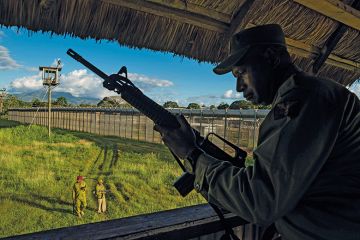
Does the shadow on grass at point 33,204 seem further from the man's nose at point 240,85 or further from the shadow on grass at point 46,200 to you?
the man's nose at point 240,85

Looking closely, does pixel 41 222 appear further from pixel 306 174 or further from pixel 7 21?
pixel 306 174

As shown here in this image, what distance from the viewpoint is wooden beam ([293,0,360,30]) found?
1.78 metres

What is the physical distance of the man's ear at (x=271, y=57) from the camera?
0.77 metres

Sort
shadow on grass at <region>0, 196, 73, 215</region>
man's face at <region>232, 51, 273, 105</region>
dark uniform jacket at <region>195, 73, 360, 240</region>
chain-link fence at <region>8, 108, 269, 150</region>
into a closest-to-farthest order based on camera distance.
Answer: dark uniform jacket at <region>195, 73, 360, 240</region> → man's face at <region>232, 51, 273, 105</region> → chain-link fence at <region>8, 108, 269, 150</region> → shadow on grass at <region>0, 196, 73, 215</region>

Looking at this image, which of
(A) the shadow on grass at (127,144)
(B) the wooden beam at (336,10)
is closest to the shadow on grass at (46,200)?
(A) the shadow on grass at (127,144)

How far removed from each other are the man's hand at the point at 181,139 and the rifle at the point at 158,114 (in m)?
0.02

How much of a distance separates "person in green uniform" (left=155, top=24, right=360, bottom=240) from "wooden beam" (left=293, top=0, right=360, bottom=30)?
1178mm

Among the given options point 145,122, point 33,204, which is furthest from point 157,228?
point 145,122

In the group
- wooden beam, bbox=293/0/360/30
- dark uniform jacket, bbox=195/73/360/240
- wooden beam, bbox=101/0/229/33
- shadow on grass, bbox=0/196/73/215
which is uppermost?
wooden beam, bbox=293/0/360/30

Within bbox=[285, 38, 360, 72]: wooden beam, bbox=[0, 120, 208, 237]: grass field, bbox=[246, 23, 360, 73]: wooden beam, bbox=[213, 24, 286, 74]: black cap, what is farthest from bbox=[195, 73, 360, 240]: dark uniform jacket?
bbox=[0, 120, 208, 237]: grass field

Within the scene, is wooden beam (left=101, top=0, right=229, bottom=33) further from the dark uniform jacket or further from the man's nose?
the dark uniform jacket

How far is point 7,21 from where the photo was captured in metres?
1.33

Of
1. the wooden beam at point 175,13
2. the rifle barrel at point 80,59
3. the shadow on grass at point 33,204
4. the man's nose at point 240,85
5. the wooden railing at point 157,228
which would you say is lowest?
the shadow on grass at point 33,204

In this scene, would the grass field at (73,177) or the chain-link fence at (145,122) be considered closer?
the chain-link fence at (145,122)
